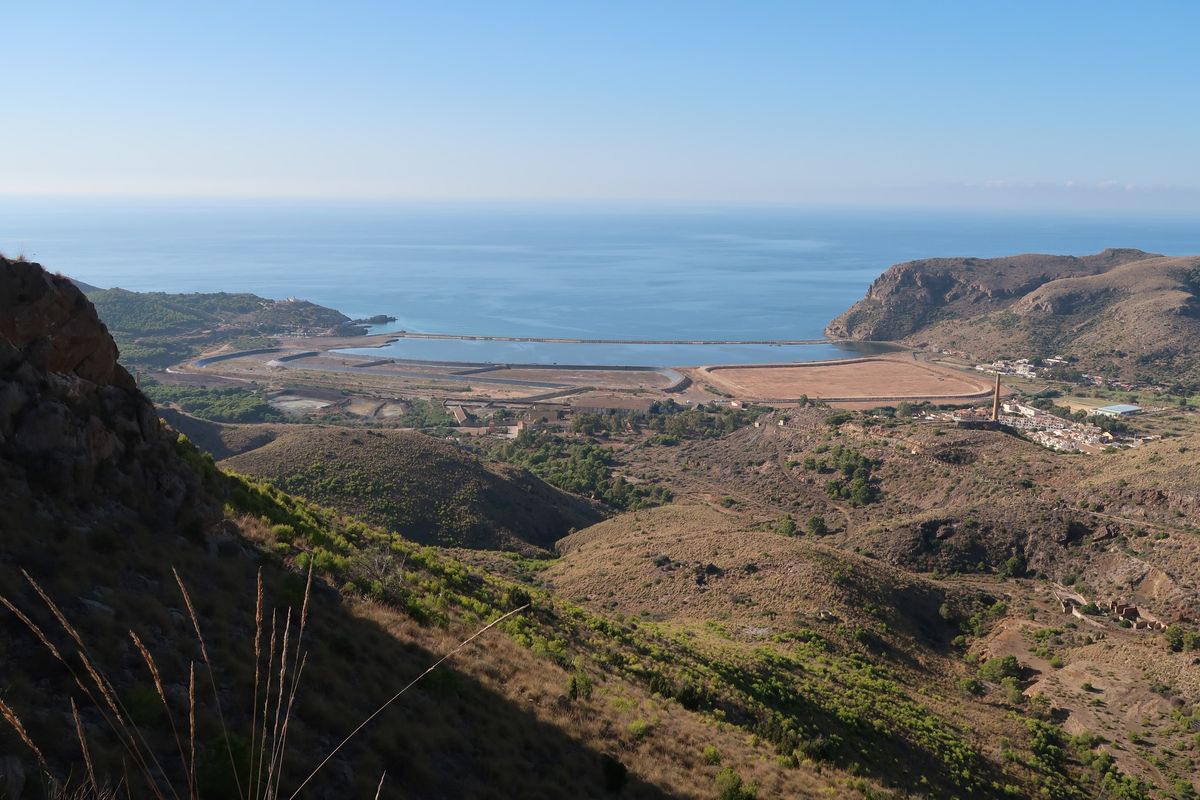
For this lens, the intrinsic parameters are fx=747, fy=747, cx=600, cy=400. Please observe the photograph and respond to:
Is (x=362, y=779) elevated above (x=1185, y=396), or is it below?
above

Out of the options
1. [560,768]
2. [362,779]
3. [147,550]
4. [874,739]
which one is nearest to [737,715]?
[874,739]

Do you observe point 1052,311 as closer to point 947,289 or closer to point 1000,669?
point 947,289

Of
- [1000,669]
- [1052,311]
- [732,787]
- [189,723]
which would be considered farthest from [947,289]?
[189,723]

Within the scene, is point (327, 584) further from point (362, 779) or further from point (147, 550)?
point (362, 779)

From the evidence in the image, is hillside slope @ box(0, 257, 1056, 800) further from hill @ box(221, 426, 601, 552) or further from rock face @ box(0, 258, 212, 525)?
hill @ box(221, 426, 601, 552)

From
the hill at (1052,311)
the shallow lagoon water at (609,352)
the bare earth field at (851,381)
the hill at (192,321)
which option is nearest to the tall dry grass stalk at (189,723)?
the bare earth field at (851,381)

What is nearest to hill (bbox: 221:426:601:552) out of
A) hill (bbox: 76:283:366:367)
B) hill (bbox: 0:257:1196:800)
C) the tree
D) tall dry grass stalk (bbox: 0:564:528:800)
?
hill (bbox: 0:257:1196:800)
